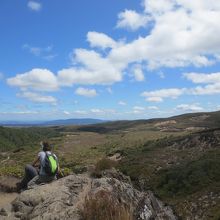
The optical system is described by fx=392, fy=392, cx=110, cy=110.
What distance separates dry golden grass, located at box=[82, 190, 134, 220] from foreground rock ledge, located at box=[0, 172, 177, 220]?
0.38 meters

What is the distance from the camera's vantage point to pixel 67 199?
11.8 meters

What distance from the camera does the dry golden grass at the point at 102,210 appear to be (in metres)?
9.23

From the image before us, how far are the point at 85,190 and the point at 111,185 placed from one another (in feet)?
3.14

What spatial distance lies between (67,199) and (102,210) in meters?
2.45

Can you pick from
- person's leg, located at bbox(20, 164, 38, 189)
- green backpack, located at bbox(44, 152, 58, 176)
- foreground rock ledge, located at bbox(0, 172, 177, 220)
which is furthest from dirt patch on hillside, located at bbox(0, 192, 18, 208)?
foreground rock ledge, located at bbox(0, 172, 177, 220)

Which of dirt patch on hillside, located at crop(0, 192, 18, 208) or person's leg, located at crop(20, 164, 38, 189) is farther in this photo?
dirt patch on hillside, located at crop(0, 192, 18, 208)

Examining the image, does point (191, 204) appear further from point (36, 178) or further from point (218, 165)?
point (36, 178)

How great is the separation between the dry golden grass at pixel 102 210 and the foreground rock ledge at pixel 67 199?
38 cm

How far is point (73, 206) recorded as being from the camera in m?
11.1

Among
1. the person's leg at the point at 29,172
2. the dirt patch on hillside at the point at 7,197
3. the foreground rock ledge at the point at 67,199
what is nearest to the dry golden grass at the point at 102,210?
the foreground rock ledge at the point at 67,199

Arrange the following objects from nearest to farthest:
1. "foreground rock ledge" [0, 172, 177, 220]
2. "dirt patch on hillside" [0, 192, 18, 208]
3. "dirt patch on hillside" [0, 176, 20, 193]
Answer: "foreground rock ledge" [0, 172, 177, 220] < "dirt patch on hillside" [0, 192, 18, 208] < "dirt patch on hillside" [0, 176, 20, 193]

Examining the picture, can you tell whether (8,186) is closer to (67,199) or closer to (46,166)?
(46,166)

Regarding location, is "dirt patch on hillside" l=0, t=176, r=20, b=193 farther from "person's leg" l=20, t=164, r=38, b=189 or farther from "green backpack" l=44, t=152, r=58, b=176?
"green backpack" l=44, t=152, r=58, b=176

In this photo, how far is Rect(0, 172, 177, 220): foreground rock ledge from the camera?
10859mm
